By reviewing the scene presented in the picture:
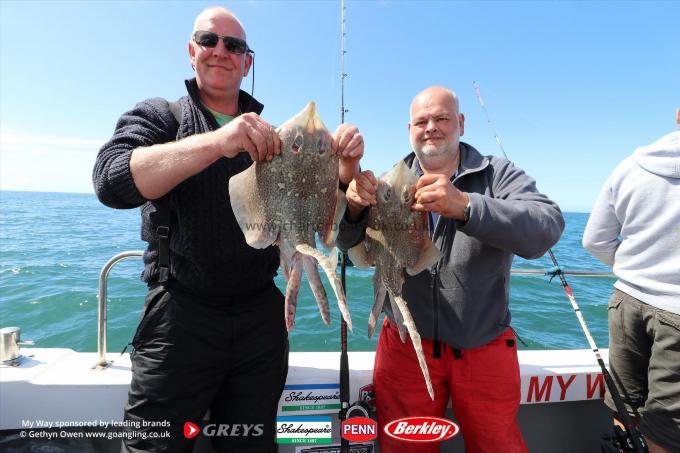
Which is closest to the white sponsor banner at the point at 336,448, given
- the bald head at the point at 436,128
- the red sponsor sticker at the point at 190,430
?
the red sponsor sticker at the point at 190,430

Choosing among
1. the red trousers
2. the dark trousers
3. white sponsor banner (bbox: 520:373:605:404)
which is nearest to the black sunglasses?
the dark trousers

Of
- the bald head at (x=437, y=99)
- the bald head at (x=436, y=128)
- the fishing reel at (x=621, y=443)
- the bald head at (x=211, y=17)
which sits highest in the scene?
the bald head at (x=211, y=17)

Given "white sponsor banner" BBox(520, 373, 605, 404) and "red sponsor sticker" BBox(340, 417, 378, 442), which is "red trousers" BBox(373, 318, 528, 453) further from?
"white sponsor banner" BBox(520, 373, 605, 404)

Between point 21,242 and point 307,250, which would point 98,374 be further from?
point 21,242

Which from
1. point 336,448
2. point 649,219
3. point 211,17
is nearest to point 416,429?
point 336,448

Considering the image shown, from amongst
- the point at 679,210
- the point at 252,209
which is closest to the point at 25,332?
the point at 252,209

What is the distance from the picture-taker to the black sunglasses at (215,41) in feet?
7.60

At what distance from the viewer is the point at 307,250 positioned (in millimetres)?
1869

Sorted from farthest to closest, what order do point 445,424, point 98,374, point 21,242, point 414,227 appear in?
point 21,242, point 98,374, point 445,424, point 414,227

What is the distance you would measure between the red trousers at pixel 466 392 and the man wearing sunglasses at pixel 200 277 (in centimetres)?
85

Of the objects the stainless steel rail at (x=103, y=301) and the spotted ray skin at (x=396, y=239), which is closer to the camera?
the spotted ray skin at (x=396, y=239)

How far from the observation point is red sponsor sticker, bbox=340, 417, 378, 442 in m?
2.70

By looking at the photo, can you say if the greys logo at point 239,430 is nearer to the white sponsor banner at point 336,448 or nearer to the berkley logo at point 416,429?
the white sponsor banner at point 336,448

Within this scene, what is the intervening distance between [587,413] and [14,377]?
17.2 ft
